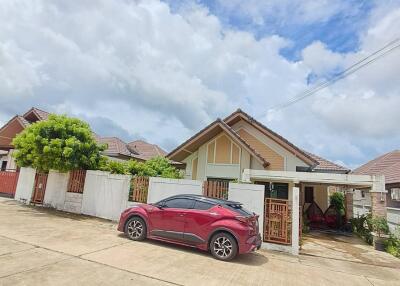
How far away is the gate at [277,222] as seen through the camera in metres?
9.26

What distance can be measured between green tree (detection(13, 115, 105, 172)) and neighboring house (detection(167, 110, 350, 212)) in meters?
4.10

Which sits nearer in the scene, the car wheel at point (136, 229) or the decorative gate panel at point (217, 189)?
the car wheel at point (136, 229)

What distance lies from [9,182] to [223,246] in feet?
51.7

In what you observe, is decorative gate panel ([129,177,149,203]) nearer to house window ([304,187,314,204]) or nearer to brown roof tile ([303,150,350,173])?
brown roof tile ([303,150,350,173])

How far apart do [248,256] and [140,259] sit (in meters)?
3.23

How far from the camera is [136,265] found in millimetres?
6020

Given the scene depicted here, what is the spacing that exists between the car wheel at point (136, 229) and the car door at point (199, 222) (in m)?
1.48

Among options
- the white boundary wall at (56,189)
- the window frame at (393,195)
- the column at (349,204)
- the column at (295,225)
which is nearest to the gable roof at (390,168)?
the window frame at (393,195)

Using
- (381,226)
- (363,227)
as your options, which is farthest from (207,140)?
(363,227)

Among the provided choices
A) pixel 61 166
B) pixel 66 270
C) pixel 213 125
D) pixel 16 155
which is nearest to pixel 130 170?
pixel 61 166

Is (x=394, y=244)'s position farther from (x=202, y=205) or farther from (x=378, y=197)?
(x=202, y=205)

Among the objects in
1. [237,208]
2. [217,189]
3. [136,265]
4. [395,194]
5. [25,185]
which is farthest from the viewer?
[395,194]

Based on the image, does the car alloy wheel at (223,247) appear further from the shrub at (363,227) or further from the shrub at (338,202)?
the shrub at (338,202)

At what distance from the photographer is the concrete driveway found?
5168mm
